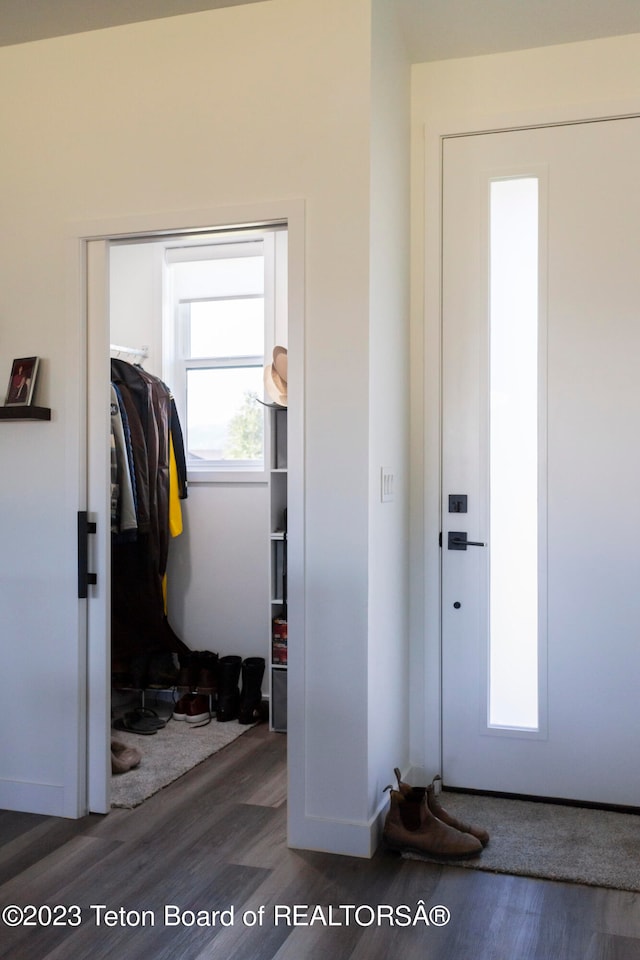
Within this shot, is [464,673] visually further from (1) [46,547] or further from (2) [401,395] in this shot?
(1) [46,547]

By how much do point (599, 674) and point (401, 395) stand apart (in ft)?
3.89

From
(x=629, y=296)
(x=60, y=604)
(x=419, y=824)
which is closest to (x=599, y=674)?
(x=419, y=824)

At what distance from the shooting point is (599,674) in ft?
9.75

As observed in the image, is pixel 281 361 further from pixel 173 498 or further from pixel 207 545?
pixel 207 545

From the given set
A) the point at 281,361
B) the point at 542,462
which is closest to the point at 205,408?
the point at 281,361

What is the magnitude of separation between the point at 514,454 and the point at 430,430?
31 cm

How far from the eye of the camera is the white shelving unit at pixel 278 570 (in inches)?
151

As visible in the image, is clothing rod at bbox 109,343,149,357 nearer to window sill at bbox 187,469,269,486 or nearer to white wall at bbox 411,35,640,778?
window sill at bbox 187,469,269,486

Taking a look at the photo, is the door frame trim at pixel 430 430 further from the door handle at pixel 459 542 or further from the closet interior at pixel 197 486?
the closet interior at pixel 197 486

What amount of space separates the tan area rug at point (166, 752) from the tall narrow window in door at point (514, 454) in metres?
1.24

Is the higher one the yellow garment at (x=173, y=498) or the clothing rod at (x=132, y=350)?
the clothing rod at (x=132, y=350)

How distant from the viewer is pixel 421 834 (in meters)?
2.55

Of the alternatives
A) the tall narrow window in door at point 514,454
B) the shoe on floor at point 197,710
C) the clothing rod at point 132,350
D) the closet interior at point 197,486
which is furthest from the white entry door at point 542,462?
the clothing rod at point 132,350

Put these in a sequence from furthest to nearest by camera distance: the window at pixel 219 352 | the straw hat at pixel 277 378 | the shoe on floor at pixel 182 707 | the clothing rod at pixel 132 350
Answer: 1. the window at pixel 219 352
2. the clothing rod at pixel 132 350
3. the shoe on floor at pixel 182 707
4. the straw hat at pixel 277 378
